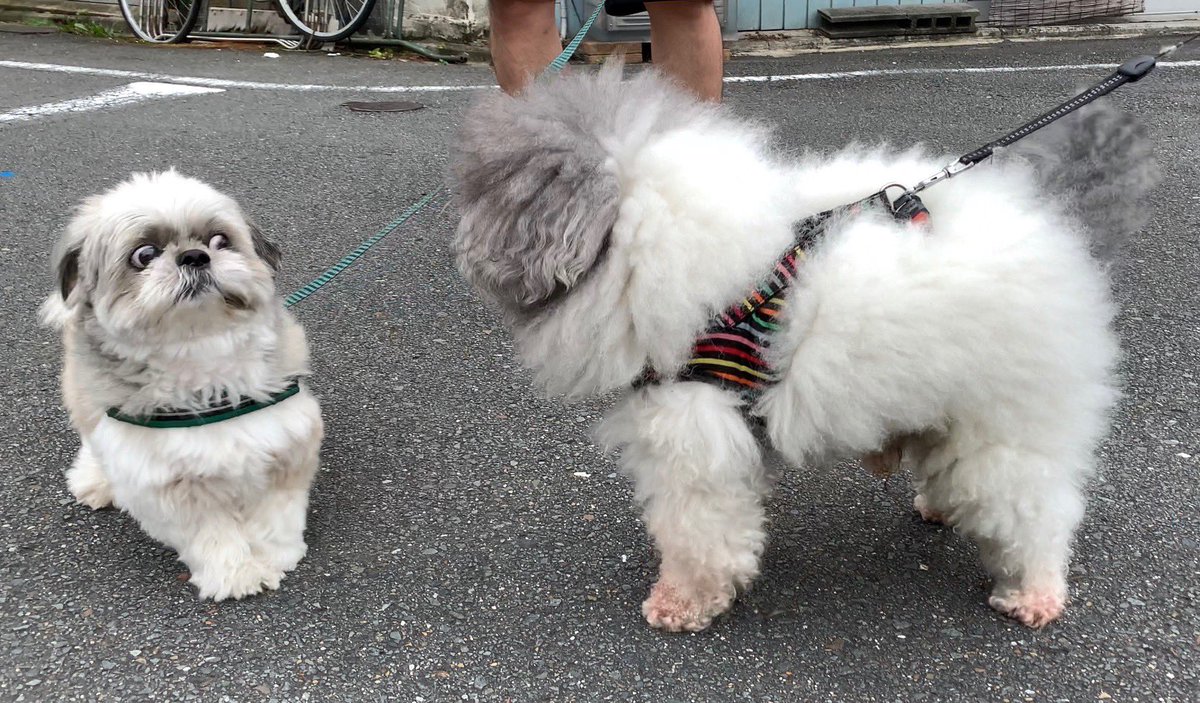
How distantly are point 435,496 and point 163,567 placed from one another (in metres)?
0.72

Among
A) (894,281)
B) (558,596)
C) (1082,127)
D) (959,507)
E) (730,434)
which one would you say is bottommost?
(558,596)

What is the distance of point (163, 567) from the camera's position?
2.40 meters

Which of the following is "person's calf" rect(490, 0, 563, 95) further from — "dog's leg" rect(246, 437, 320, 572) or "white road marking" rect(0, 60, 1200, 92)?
"white road marking" rect(0, 60, 1200, 92)

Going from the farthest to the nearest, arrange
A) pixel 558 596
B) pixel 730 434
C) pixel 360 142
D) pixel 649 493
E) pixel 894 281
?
pixel 360 142, pixel 558 596, pixel 649 493, pixel 730 434, pixel 894 281

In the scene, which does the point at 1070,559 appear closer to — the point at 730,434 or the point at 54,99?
the point at 730,434

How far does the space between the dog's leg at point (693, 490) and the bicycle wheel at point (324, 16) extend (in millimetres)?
7014

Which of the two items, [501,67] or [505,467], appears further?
[501,67]

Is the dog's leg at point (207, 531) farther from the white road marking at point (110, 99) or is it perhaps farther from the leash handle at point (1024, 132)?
the white road marking at point (110, 99)

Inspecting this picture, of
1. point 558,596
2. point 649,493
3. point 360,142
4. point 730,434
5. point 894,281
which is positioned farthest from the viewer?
point 360,142

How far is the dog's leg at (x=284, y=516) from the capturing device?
234 cm

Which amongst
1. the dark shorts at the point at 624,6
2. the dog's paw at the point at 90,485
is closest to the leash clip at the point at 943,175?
the dark shorts at the point at 624,6

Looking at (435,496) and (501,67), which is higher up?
(501,67)

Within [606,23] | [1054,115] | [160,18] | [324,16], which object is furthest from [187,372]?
[160,18]

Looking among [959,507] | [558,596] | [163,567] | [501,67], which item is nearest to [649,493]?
[558,596]
